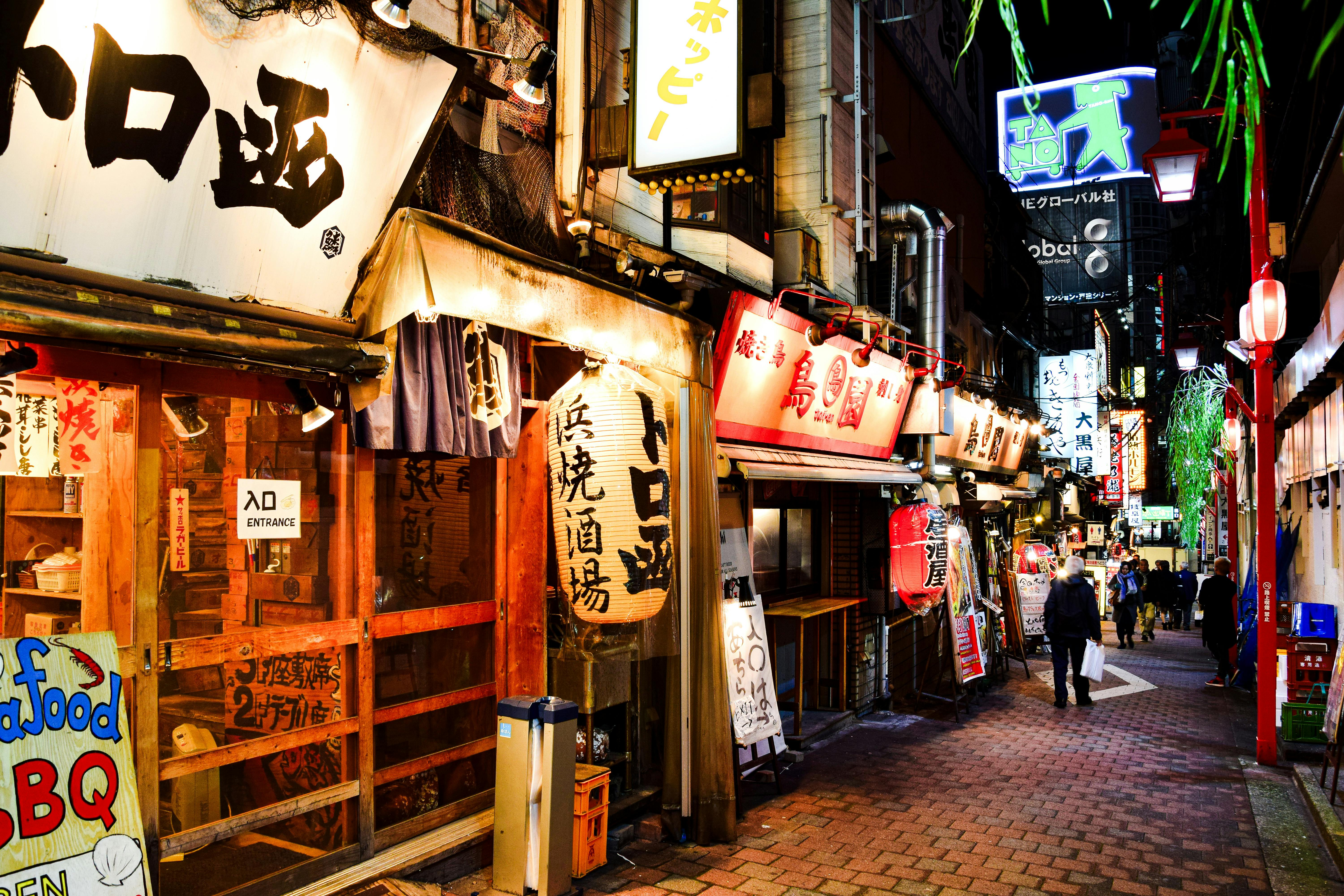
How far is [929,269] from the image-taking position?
52.4 ft

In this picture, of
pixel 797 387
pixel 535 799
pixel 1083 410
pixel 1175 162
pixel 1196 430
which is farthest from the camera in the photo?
pixel 1083 410

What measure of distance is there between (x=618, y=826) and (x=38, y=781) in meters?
4.95

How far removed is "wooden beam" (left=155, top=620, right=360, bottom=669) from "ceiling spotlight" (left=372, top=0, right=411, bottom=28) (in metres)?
2.90

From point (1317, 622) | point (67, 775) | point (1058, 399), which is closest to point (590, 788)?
point (67, 775)

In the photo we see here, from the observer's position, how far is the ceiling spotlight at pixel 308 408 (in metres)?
5.34

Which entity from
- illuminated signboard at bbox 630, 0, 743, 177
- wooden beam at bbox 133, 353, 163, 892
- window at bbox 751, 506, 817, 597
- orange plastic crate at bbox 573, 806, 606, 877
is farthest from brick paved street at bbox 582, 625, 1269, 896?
illuminated signboard at bbox 630, 0, 743, 177

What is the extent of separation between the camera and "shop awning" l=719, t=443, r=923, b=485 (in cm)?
973

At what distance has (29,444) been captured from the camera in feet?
16.3

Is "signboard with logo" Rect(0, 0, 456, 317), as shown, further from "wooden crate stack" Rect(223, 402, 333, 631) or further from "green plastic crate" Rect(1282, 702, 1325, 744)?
"green plastic crate" Rect(1282, 702, 1325, 744)

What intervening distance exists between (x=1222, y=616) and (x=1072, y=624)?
4630 mm

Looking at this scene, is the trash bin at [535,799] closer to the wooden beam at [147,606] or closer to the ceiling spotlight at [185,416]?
the wooden beam at [147,606]

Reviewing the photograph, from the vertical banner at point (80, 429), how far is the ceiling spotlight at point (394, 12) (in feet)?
8.40

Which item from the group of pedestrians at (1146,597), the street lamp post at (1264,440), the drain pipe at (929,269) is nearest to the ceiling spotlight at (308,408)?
the street lamp post at (1264,440)

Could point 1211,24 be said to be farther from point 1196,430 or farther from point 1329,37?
point 1196,430
